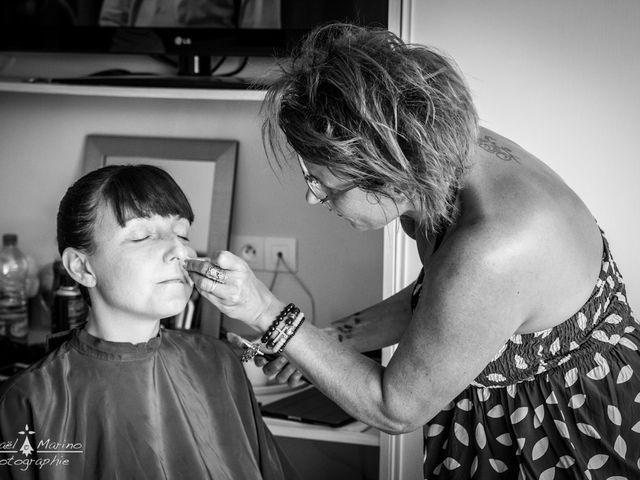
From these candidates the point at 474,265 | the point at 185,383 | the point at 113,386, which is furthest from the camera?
the point at 185,383

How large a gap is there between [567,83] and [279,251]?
1.01m

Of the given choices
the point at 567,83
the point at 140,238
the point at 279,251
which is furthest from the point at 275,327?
the point at 279,251

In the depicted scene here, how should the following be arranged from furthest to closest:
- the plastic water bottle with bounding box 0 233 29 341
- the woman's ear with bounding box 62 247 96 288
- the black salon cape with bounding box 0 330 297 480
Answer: the plastic water bottle with bounding box 0 233 29 341
the woman's ear with bounding box 62 247 96 288
the black salon cape with bounding box 0 330 297 480

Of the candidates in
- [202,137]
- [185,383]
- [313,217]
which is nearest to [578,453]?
[185,383]

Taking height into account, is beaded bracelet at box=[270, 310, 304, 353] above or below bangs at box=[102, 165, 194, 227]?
below

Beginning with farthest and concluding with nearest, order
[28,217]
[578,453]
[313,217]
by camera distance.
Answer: [28,217] < [313,217] < [578,453]

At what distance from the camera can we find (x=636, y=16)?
1735 millimetres

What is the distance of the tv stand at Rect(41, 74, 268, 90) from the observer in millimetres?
2117

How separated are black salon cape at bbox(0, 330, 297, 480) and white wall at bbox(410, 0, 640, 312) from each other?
2.89 ft

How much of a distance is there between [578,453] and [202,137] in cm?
148

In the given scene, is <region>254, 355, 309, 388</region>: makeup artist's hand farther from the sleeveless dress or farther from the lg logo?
the lg logo

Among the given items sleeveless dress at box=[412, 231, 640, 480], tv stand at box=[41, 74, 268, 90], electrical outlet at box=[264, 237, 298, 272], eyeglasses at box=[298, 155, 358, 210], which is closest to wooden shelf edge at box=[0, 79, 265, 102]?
tv stand at box=[41, 74, 268, 90]

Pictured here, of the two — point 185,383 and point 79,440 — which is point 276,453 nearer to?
point 185,383

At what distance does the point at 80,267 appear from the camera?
1.55m
